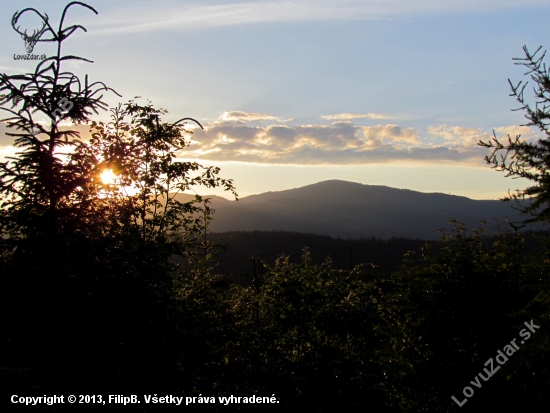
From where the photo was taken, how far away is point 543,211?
5.79 m

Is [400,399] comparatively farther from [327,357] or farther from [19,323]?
[19,323]

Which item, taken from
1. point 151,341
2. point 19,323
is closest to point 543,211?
point 151,341

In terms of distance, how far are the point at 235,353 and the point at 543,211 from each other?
6231mm

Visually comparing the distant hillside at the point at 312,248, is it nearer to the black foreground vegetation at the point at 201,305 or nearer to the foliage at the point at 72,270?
the black foreground vegetation at the point at 201,305

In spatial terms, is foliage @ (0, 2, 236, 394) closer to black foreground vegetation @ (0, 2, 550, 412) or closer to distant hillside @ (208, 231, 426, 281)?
black foreground vegetation @ (0, 2, 550, 412)

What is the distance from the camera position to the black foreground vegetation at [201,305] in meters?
3.41

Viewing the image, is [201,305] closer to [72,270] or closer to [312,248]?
[72,270]

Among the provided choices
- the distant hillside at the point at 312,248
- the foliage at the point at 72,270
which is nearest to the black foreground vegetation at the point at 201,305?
the foliage at the point at 72,270

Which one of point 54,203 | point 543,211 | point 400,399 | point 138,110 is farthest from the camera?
point 138,110

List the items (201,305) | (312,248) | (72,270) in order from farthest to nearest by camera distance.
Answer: (312,248) < (201,305) < (72,270)

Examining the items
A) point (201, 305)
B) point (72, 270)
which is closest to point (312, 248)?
point (201, 305)

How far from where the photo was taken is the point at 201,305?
9609 millimetres

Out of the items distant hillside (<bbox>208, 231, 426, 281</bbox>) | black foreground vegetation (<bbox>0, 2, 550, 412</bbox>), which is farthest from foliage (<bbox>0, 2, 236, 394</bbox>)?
distant hillside (<bbox>208, 231, 426, 281</bbox>)

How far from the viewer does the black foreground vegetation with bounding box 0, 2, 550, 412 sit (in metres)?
3.41
